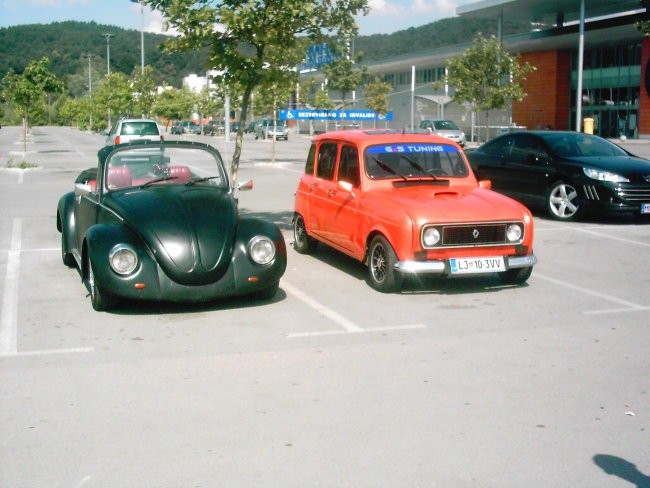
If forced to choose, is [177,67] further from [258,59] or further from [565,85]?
[258,59]

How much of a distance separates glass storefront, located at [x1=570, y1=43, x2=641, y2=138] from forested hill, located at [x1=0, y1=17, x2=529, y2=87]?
247 ft

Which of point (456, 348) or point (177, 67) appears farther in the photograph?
point (177, 67)

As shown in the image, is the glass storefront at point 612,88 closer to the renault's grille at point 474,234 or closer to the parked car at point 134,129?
the parked car at point 134,129

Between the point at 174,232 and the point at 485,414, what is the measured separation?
3637 millimetres

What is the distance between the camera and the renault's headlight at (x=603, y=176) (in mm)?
14023

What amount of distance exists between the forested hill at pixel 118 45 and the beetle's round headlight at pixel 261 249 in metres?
130

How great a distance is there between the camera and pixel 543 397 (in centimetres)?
542

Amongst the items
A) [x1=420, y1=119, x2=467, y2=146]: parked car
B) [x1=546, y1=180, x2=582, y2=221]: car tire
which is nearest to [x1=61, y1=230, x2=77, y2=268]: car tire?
[x1=546, y1=180, x2=582, y2=221]: car tire

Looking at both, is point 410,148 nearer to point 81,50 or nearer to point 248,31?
point 248,31

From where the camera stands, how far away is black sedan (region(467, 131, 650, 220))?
1402 cm

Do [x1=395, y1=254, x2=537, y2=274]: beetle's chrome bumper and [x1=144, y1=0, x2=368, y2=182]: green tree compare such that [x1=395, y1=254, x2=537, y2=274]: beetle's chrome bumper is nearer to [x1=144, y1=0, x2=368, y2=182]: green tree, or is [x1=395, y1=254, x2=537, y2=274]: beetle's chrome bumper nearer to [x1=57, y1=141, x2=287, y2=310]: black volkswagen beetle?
[x1=57, y1=141, x2=287, y2=310]: black volkswagen beetle

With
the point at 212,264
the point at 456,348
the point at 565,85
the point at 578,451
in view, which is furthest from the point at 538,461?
the point at 565,85

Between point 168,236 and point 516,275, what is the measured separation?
3844 millimetres

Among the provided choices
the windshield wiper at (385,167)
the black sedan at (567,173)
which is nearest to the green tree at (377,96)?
the black sedan at (567,173)
